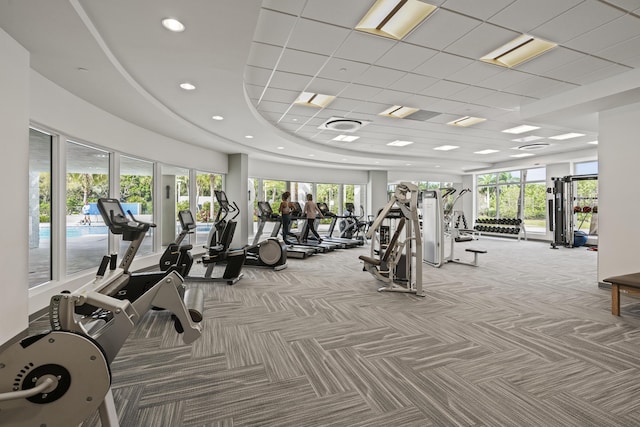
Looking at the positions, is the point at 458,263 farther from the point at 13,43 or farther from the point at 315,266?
the point at 13,43

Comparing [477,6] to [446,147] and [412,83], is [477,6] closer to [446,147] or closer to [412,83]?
[412,83]

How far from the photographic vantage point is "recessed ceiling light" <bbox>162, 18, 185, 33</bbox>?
2820 millimetres

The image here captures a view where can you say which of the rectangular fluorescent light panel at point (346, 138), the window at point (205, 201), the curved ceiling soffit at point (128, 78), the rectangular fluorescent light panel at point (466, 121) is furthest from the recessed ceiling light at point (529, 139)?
the window at point (205, 201)

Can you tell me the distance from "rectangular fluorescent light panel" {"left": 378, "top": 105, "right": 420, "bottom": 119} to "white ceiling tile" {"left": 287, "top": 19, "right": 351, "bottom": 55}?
261 cm

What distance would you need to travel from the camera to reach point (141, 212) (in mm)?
6910

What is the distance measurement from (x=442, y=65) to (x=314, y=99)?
2238 mm

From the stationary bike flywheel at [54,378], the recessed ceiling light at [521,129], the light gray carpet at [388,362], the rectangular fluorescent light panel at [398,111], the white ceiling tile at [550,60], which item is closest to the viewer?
the stationary bike flywheel at [54,378]

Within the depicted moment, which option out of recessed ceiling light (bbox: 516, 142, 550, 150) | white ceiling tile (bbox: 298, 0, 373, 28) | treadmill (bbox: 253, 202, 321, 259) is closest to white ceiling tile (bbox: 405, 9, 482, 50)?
white ceiling tile (bbox: 298, 0, 373, 28)

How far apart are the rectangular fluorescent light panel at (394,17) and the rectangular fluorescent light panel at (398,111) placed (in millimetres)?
2603

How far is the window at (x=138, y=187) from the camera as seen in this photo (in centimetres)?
640

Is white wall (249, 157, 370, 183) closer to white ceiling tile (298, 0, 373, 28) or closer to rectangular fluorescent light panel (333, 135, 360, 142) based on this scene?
rectangular fluorescent light panel (333, 135, 360, 142)

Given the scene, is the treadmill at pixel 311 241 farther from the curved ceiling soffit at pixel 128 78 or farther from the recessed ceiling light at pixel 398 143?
the recessed ceiling light at pixel 398 143

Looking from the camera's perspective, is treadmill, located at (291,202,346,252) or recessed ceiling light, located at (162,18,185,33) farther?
treadmill, located at (291,202,346,252)

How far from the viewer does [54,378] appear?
1.45 m
